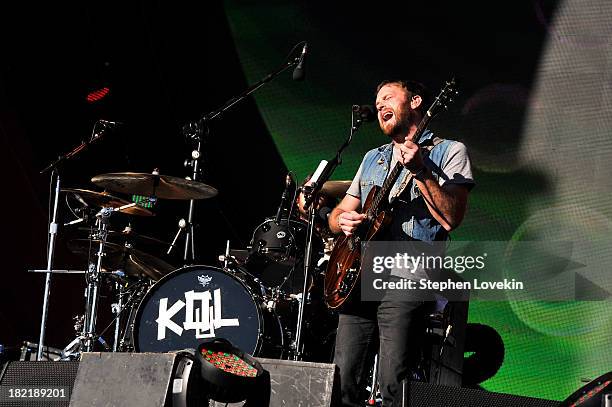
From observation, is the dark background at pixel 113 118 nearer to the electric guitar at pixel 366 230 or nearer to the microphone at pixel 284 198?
the microphone at pixel 284 198

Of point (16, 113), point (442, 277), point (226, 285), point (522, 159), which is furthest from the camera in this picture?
point (16, 113)

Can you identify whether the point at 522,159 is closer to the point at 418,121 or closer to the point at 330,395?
→ the point at 418,121

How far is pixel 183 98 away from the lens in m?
6.45

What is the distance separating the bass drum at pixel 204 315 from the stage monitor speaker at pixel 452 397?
6.00ft

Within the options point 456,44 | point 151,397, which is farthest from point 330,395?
point 456,44

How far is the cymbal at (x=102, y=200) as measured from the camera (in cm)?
541

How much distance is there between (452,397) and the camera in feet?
9.78

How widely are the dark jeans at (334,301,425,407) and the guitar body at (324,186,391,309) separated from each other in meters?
0.10

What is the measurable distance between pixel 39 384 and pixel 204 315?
1324mm

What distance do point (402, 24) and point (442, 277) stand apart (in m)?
2.83

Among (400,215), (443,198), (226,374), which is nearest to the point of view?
(226,374)

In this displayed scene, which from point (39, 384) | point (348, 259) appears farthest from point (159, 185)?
point (348, 259)

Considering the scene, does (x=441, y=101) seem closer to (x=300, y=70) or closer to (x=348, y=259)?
(x=348, y=259)

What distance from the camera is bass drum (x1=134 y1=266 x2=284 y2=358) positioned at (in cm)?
475
